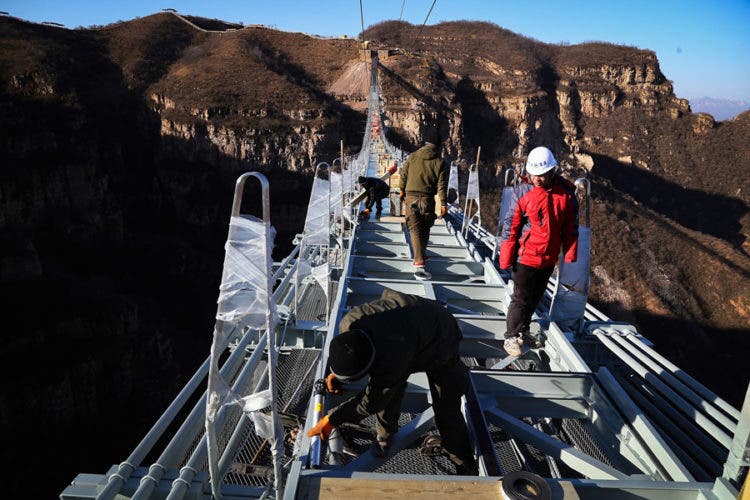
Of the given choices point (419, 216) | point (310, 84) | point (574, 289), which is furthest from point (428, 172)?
point (310, 84)

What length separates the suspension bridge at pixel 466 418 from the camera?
2.04 metres

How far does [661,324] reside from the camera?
34.5 metres

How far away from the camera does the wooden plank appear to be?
1.92 metres

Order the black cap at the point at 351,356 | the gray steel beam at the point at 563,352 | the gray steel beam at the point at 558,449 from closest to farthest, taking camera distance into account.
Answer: the black cap at the point at 351,356
the gray steel beam at the point at 558,449
the gray steel beam at the point at 563,352

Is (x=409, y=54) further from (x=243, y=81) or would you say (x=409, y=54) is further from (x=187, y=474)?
(x=187, y=474)

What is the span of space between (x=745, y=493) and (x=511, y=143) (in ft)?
187

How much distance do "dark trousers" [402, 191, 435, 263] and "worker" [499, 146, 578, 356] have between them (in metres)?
1.80

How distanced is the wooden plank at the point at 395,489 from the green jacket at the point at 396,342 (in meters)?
0.45

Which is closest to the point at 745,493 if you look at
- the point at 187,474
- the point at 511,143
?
the point at 187,474

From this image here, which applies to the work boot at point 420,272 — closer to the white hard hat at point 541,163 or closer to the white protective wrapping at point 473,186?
the white hard hat at point 541,163

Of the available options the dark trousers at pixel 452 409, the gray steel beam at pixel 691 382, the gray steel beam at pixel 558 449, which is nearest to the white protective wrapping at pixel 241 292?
the dark trousers at pixel 452 409

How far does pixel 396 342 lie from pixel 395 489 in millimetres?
690

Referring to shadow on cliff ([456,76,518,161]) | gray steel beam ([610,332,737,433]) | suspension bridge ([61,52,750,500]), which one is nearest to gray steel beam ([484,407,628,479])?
suspension bridge ([61,52,750,500])

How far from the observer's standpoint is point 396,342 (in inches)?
89.6
